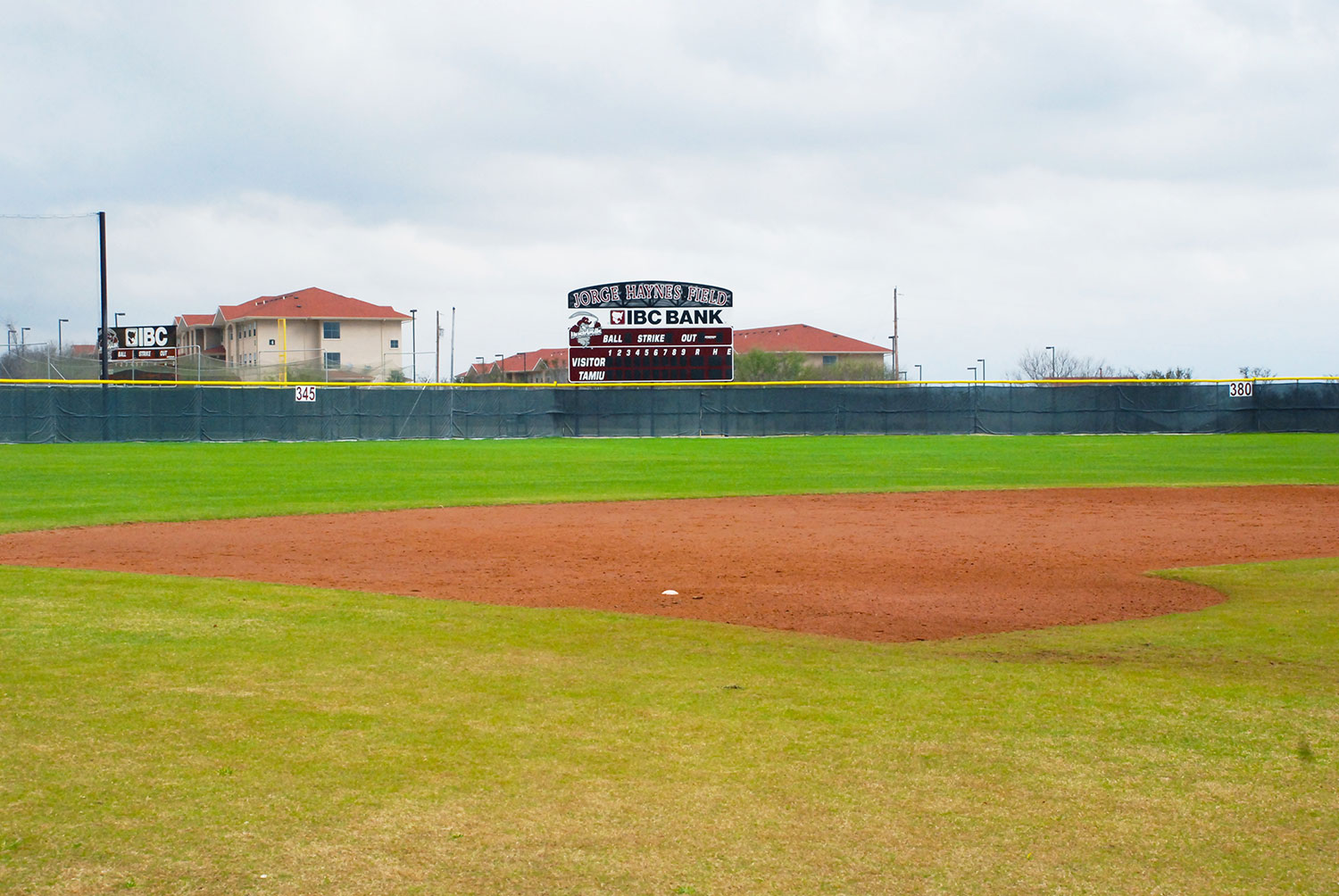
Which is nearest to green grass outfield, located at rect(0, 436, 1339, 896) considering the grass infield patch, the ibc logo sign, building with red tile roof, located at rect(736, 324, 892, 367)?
the grass infield patch

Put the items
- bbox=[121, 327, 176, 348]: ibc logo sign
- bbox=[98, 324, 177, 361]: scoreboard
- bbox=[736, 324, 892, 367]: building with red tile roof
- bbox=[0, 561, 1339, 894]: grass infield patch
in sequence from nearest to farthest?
bbox=[0, 561, 1339, 894]: grass infield patch < bbox=[98, 324, 177, 361]: scoreboard < bbox=[121, 327, 176, 348]: ibc logo sign < bbox=[736, 324, 892, 367]: building with red tile roof

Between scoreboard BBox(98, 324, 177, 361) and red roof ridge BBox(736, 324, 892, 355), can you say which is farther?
red roof ridge BBox(736, 324, 892, 355)

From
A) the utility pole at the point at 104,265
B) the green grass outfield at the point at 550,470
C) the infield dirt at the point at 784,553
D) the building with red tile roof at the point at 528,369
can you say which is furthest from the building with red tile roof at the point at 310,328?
the infield dirt at the point at 784,553

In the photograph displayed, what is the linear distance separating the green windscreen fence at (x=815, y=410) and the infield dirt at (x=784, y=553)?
2400cm

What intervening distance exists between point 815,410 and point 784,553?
31.5m

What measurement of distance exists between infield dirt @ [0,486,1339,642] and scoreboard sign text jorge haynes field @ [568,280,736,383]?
70.2 feet

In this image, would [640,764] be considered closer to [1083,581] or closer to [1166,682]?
[1166,682]

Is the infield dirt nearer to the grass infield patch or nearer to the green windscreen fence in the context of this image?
the grass infield patch

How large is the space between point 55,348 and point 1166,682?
136 ft

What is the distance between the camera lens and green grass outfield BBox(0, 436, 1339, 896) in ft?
12.3

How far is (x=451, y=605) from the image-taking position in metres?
9.20

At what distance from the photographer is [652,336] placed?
132ft

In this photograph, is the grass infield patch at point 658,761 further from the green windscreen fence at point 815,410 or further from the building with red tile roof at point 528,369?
the building with red tile roof at point 528,369

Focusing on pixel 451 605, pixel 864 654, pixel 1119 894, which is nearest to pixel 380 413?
pixel 451 605
